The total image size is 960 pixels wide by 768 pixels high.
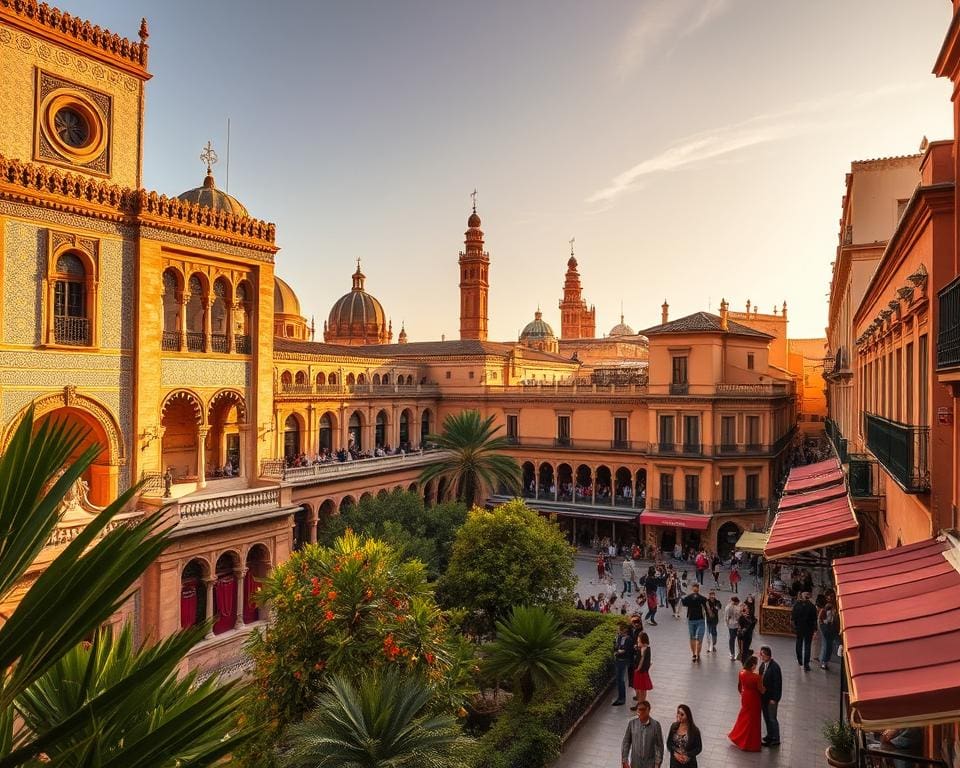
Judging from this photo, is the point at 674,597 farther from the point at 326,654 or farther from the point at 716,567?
the point at 326,654

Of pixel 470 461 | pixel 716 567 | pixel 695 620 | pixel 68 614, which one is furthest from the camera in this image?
pixel 470 461

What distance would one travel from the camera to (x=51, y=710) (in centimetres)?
427

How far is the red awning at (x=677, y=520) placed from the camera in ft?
109

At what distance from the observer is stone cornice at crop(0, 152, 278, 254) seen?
685 inches

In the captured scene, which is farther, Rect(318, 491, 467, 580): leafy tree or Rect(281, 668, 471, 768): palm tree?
Rect(318, 491, 467, 580): leafy tree

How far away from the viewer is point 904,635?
627 centimetres

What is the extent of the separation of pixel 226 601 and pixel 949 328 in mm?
20698

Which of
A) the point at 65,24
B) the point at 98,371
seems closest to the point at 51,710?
the point at 98,371

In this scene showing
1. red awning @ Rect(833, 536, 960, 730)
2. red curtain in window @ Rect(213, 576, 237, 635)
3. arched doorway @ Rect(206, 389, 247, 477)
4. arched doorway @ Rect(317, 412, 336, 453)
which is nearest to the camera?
red awning @ Rect(833, 536, 960, 730)

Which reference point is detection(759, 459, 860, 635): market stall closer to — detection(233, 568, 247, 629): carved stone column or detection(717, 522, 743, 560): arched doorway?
detection(717, 522, 743, 560): arched doorway

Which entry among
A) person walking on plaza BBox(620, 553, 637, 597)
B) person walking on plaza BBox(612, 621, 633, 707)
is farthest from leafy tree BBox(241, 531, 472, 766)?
person walking on plaza BBox(620, 553, 637, 597)

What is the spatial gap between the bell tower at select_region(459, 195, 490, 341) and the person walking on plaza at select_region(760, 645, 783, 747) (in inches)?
2303

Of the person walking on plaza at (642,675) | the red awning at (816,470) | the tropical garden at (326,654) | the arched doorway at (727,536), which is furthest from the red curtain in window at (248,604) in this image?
the arched doorway at (727,536)

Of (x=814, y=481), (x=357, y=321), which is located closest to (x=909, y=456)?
(x=814, y=481)
